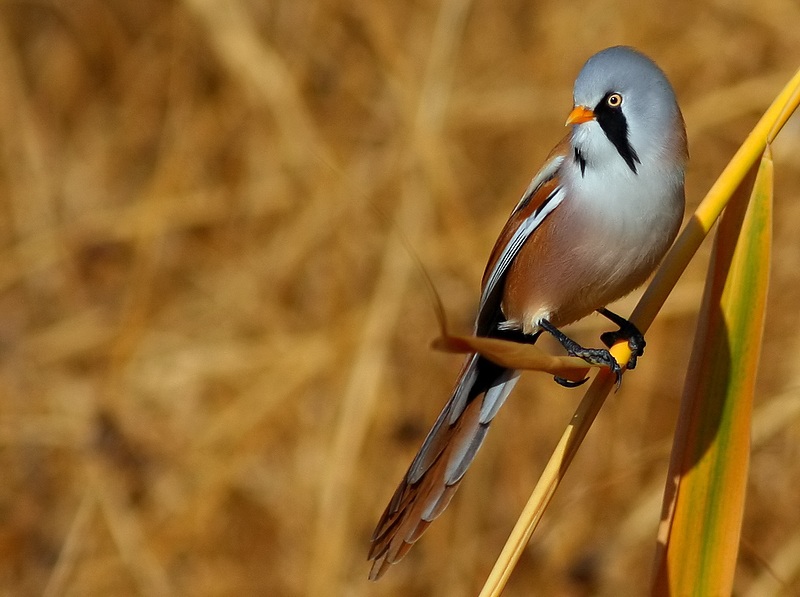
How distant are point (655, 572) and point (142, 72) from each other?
4.54 metres

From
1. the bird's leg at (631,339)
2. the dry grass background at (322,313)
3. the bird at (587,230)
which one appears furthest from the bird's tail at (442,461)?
the dry grass background at (322,313)

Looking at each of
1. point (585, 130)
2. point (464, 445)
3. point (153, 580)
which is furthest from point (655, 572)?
point (153, 580)

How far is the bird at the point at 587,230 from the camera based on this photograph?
205cm

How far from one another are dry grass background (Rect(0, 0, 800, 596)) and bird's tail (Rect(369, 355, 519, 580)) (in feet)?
4.29

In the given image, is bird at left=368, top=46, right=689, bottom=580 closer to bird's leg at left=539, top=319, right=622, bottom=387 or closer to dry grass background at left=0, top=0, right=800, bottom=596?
bird's leg at left=539, top=319, right=622, bottom=387

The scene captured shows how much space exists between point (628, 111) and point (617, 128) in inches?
1.9

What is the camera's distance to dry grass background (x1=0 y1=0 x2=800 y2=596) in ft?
12.6

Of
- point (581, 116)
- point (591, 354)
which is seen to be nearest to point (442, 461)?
point (591, 354)

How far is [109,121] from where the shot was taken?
235 inches

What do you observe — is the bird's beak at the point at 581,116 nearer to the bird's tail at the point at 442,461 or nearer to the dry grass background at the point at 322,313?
the bird's tail at the point at 442,461

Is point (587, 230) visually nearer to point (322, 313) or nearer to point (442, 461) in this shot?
point (442, 461)

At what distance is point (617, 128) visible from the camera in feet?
6.87

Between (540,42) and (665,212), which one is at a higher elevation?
(540,42)

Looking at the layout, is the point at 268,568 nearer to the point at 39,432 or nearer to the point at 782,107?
the point at 39,432
